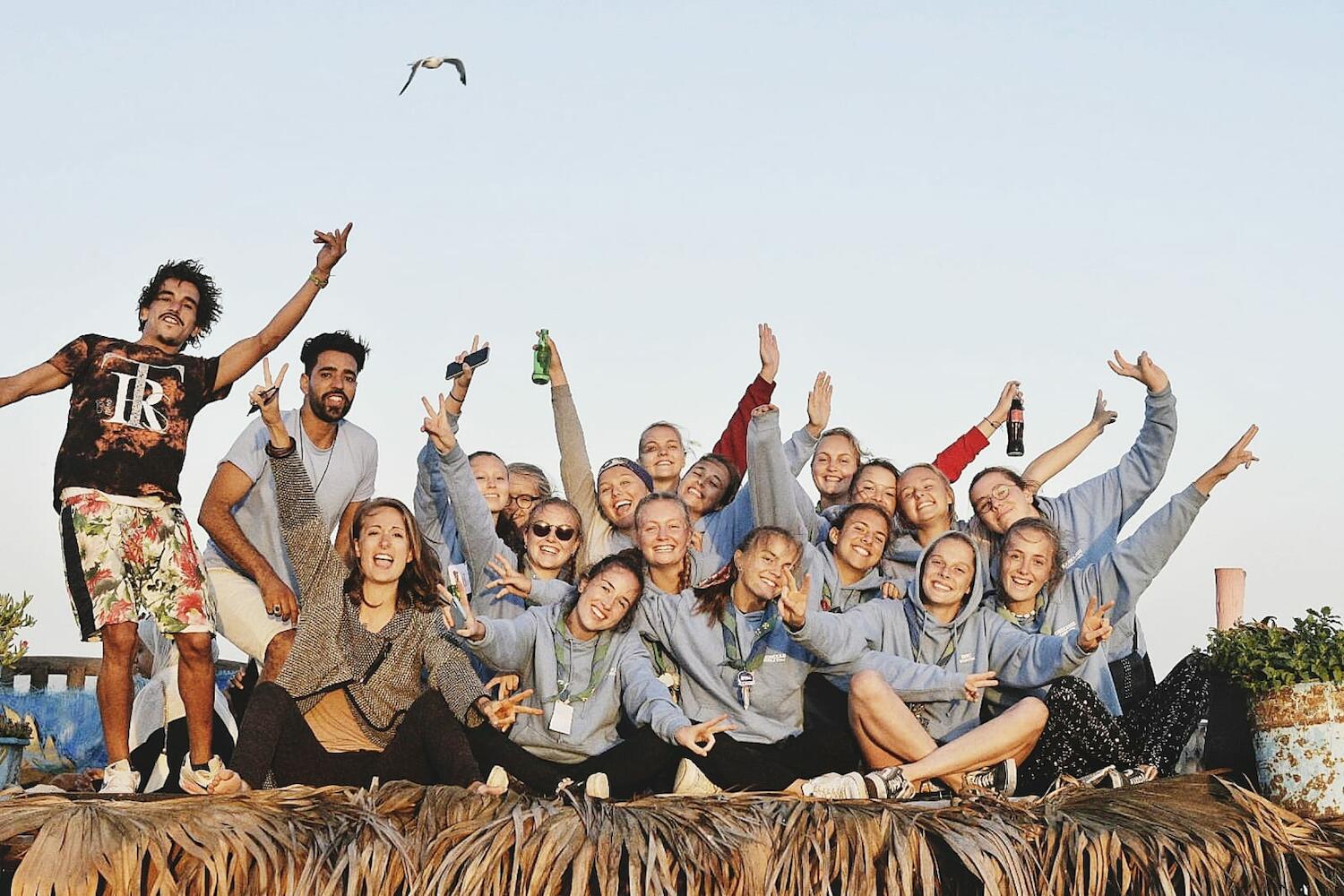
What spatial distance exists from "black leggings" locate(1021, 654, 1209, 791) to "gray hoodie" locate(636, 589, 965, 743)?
A: 1.42 feet

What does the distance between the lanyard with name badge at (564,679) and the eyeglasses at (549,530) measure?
0.58 metres

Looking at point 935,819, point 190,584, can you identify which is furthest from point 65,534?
point 935,819

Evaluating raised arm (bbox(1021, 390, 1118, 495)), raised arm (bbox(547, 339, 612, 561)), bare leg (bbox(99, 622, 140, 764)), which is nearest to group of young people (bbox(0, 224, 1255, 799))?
bare leg (bbox(99, 622, 140, 764))

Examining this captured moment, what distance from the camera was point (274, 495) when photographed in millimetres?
6137

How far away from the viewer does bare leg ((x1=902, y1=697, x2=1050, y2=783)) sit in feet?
17.6

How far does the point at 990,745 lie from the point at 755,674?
966 mm

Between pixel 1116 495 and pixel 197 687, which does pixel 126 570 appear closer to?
pixel 197 687

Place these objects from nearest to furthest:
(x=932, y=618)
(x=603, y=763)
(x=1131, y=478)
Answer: (x=603, y=763), (x=932, y=618), (x=1131, y=478)

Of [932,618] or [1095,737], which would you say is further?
[932,618]

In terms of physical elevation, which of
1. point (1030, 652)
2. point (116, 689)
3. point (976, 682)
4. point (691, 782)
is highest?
point (1030, 652)

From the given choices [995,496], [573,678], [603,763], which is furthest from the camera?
[995,496]

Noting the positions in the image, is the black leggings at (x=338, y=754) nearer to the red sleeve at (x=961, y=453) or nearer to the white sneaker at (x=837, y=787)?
the white sneaker at (x=837, y=787)

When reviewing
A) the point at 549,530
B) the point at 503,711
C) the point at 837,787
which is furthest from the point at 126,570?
the point at 837,787

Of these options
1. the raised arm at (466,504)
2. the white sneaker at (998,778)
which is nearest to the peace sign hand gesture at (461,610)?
the raised arm at (466,504)
